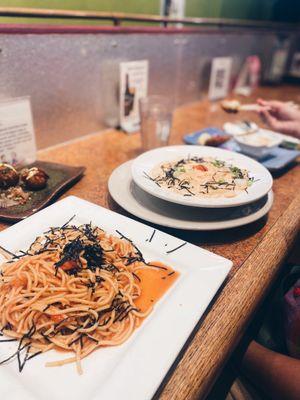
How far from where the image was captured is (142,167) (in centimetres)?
118

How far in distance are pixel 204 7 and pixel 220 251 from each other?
357 cm

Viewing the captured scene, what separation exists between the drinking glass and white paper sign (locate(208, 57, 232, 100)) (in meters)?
1.23

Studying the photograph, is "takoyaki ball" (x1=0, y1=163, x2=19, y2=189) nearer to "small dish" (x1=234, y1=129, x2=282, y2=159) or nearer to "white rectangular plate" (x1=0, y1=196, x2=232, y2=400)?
"white rectangular plate" (x1=0, y1=196, x2=232, y2=400)

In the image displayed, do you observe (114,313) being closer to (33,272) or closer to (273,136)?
(33,272)

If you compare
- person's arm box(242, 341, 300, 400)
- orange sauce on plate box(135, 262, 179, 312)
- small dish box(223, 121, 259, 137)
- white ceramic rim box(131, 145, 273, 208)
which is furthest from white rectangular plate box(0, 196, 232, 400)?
small dish box(223, 121, 259, 137)

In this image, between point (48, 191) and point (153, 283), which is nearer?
point (153, 283)

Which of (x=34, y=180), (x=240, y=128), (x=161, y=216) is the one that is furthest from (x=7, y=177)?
(x=240, y=128)

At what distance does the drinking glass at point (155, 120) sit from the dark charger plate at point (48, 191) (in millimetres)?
464

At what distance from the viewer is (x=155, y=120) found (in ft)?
5.42

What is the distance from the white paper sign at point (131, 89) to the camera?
1.88 m

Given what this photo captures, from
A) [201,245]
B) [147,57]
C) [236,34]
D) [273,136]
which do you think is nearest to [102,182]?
[201,245]

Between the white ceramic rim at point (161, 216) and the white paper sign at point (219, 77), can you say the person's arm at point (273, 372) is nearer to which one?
the white ceramic rim at point (161, 216)

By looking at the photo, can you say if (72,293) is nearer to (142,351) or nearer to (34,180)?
(142,351)

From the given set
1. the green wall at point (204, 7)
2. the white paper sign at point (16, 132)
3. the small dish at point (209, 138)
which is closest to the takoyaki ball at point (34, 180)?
the white paper sign at point (16, 132)
